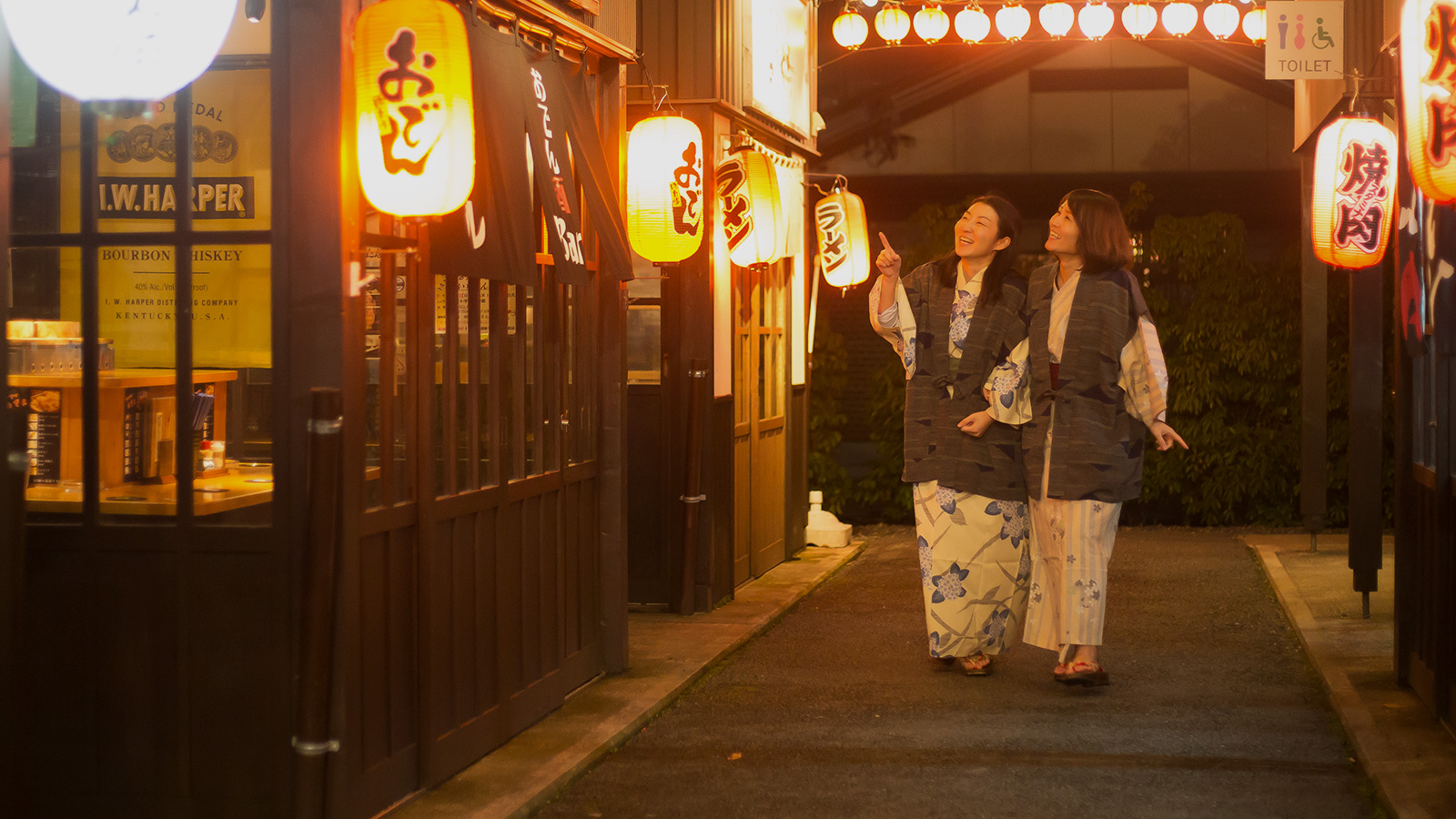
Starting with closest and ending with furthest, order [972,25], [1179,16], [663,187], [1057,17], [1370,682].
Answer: [1370,682], [663,187], [1179,16], [972,25], [1057,17]

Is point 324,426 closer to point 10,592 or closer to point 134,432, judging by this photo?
point 134,432

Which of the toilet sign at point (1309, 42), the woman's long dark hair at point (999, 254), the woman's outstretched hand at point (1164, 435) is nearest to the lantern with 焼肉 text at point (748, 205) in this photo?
the woman's long dark hair at point (999, 254)

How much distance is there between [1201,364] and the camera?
14.6 meters

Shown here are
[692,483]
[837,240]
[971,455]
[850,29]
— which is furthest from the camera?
[850,29]

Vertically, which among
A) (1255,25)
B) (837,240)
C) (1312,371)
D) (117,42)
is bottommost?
(1312,371)

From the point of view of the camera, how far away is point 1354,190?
9.29 m

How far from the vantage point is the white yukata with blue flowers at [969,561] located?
307 inches

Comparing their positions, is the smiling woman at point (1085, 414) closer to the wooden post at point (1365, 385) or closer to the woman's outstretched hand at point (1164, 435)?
the woman's outstretched hand at point (1164, 435)

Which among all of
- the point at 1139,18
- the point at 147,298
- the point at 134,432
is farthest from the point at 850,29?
the point at 134,432

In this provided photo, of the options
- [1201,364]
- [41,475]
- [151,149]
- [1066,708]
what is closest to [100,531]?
[41,475]

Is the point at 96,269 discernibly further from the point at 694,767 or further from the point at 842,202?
the point at 842,202

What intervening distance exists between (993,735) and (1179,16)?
31.4 feet

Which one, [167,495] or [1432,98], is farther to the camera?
[167,495]

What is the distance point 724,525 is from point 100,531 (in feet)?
18.8
